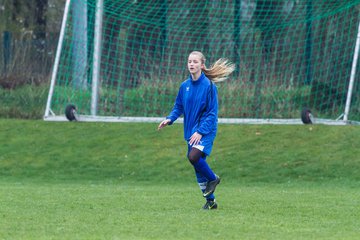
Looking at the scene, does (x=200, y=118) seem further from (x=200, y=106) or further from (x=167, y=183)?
(x=167, y=183)

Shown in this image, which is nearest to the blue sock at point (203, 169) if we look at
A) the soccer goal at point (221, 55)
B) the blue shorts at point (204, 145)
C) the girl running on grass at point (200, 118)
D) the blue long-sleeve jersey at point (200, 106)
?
the girl running on grass at point (200, 118)

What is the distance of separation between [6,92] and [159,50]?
4.92 m

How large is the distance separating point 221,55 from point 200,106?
1002 centimetres

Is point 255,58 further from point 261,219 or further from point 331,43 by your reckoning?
point 261,219

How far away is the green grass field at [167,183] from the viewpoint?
8938 millimetres

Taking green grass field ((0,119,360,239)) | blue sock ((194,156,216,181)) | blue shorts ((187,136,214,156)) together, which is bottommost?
green grass field ((0,119,360,239))

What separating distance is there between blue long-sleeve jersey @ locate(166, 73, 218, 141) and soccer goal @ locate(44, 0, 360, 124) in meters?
8.75

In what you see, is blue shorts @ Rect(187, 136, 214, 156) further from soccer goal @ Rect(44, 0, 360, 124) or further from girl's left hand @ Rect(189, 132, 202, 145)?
soccer goal @ Rect(44, 0, 360, 124)

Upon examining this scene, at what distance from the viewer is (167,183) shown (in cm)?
1620

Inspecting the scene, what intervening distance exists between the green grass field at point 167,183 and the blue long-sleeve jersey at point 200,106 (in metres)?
0.92

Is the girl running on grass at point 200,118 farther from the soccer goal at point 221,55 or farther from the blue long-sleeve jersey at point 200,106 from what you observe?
the soccer goal at point 221,55

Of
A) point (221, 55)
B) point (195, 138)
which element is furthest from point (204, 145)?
point (221, 55)

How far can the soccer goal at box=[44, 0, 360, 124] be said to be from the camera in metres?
19.7

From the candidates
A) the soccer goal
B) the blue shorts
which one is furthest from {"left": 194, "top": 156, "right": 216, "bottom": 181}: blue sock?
the soccer goal
